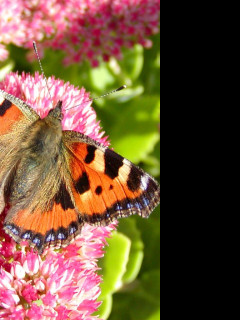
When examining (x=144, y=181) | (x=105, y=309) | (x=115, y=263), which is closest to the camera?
(x=144, y=181)

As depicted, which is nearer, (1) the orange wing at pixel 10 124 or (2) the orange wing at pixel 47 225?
(2) the orange wing at pixel 47 225

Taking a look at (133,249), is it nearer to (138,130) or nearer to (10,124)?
(138,130)

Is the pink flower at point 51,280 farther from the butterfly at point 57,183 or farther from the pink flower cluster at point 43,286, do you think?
the butterfly at point 57,183

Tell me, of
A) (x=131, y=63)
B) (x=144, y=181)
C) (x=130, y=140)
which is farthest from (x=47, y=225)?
(x=131, y=63)

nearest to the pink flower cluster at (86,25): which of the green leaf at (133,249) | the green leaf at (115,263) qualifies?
the green leaf at (133,249)
